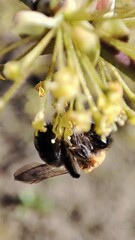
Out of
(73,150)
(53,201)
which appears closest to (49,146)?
(73,150)

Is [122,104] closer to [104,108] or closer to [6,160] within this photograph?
[104,108]

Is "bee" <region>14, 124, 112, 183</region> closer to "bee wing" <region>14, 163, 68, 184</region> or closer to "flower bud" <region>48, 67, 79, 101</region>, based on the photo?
"bee wing" <region>14, 163, 68, 184</region>

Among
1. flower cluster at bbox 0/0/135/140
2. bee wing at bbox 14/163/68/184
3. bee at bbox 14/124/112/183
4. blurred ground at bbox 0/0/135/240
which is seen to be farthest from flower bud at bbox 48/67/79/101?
blurred ground at bbox 0/0/135/240

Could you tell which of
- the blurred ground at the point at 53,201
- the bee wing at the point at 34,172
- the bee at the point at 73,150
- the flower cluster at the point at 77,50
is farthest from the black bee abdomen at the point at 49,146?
the blurred ground at the point at 53,201

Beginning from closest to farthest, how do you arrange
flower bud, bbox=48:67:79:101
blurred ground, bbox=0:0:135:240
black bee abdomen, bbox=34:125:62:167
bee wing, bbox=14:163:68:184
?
1. flower bud, bbox=48:67:79:101
2. black bee abdomen, bbox=34:125:62:167
3. bee wing, bbox=14:163:68:184
4. blurred ground, bbox=0:0:135:240

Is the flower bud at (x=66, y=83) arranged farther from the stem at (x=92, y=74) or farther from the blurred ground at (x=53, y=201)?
the blurred ground at (x=53, y=201)

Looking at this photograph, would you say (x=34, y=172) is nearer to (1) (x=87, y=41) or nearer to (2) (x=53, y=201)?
(1) (x=87, y=41)
